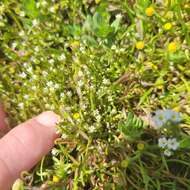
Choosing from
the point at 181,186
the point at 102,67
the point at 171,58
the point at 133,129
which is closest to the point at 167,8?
the point at 171,58

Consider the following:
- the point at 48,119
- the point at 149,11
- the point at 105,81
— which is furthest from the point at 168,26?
the point at 48,119

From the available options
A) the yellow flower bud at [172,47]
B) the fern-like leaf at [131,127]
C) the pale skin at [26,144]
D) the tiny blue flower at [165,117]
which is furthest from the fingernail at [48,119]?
the yellow flower bud at [172,47]

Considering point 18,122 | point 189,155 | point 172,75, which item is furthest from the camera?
point 18,122

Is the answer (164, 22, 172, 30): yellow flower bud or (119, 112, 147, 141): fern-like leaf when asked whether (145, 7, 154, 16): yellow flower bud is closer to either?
(164, 22, 172, 30): yellow flower bud

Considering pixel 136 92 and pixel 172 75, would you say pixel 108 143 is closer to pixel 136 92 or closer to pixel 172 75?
pixel 136 92

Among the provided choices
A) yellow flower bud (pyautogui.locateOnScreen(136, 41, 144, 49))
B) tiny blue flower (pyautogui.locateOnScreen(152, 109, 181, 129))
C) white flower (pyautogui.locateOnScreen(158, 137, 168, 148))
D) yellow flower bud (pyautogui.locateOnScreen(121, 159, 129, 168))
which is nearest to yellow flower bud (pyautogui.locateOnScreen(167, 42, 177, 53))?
yellow flower bud (pyautogui.locateOnScreen(136, 41, 144, 49))

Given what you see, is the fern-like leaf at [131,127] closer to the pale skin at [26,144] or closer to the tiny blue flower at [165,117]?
the tiny blue flower at [165,117]
